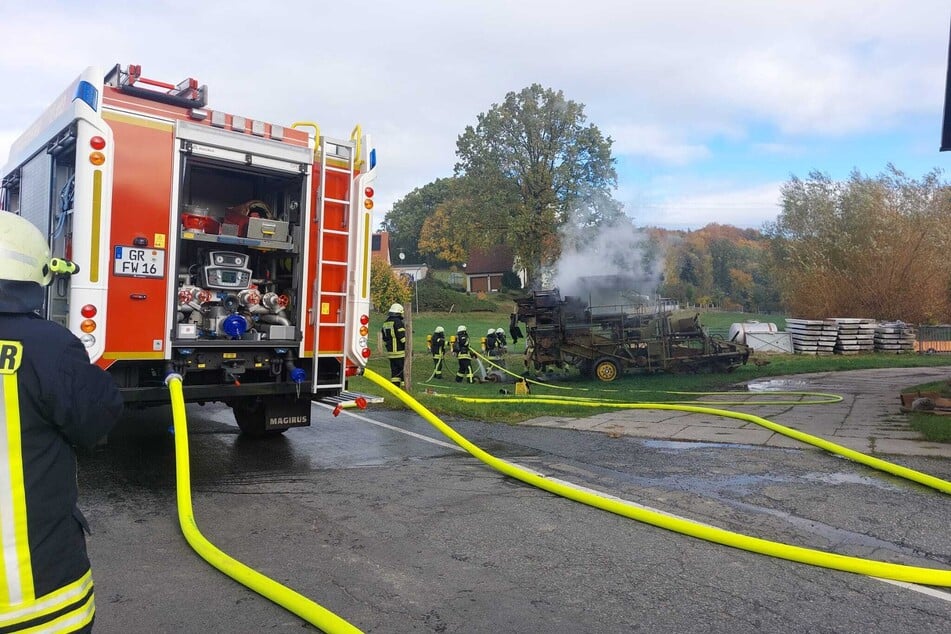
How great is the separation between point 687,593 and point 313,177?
4.92 meters

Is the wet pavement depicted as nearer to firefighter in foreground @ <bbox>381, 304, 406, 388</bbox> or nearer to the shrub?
firefighter in foreground @ <bbox>381, 304, 406, 388</bbox>

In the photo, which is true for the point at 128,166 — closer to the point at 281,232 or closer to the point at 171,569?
the point at 281,232

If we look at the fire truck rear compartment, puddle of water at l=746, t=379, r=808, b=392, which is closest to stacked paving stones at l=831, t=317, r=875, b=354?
puddle of water at l=746, t=379, r=808, b=392

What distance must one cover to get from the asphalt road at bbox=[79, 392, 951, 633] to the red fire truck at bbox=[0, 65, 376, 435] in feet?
3.26

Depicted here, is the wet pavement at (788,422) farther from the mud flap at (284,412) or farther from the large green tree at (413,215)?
the large green tree at (413,215)

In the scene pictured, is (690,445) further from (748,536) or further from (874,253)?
(874,253)

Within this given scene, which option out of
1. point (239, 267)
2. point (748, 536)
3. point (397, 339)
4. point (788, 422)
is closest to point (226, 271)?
point (239, 267)

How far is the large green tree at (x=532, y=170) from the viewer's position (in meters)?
36.1

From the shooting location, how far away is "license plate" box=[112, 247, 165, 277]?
5.73 meters

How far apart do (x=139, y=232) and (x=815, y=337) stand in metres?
23.2

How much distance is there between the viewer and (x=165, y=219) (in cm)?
596

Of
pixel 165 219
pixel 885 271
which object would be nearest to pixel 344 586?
pixel 165 219

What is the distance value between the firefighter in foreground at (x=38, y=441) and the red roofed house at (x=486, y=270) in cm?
5663

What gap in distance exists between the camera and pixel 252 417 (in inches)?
309
